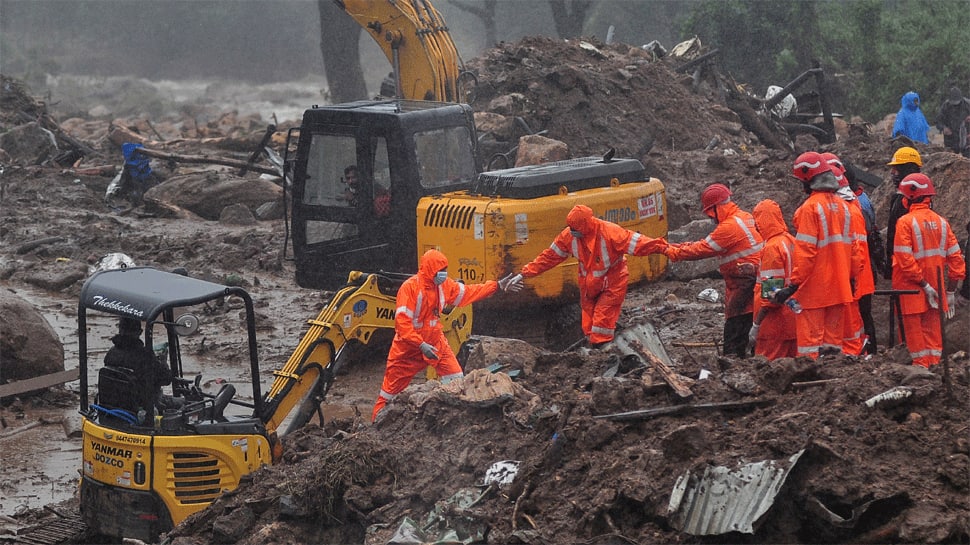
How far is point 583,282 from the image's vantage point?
8.98 m

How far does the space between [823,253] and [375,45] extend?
4454 cm

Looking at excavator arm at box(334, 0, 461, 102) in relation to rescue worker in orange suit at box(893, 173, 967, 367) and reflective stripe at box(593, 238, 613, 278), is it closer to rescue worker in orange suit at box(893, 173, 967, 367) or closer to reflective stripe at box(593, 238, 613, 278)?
reflective stripe at box(593, 238, 613, 278)

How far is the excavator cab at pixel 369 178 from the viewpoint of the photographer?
10586mm

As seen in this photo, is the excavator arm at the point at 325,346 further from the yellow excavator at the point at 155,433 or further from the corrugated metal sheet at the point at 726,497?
the corrugated metal sheet at the point at 726,497

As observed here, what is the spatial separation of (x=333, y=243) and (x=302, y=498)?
5.07 meters

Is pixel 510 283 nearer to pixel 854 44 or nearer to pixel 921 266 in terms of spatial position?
pixel 921 266

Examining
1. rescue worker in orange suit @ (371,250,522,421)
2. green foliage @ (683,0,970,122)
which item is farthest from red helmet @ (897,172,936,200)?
green foliage @ (683,0,970,122)

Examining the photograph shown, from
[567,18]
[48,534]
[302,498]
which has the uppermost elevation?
[567,18]

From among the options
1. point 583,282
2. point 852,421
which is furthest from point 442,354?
point 852,421

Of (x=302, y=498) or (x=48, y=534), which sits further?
(x=48, y=534)

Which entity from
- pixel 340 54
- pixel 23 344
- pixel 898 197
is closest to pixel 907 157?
pixel 898 197

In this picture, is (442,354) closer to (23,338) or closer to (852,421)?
(852,421)

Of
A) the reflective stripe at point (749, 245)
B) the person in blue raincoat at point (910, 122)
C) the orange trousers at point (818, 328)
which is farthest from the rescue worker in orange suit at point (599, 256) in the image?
the person in blue raincoat at point (910, 122)

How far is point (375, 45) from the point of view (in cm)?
5041
